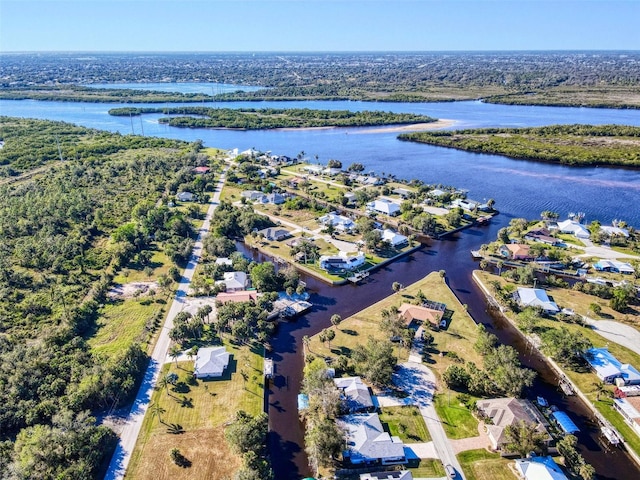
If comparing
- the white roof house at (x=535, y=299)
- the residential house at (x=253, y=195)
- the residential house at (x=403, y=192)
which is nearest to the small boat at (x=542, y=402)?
the white roof house at (x=535, y=299)

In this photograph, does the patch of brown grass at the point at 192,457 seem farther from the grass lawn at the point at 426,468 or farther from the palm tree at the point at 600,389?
the palm tree at the point at 600,389

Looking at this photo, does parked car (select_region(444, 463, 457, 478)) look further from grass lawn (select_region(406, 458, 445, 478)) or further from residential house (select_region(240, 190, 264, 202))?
residential house (select_region(240, 190, 264, 202))

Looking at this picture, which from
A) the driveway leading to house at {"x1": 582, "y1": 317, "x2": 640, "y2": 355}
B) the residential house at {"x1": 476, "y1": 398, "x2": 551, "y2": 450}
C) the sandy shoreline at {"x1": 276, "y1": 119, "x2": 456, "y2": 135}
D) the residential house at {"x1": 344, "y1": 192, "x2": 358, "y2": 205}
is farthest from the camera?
the sandy shoreline at {"x1": 276, "y1": 119, "x2": 456, "y2": 135}

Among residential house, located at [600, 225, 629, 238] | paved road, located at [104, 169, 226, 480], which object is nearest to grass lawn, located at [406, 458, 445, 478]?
paved road, located at [104, 169, 226, 480]

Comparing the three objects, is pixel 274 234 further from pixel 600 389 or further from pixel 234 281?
pixel 600 389

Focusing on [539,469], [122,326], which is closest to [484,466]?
[539,469]
